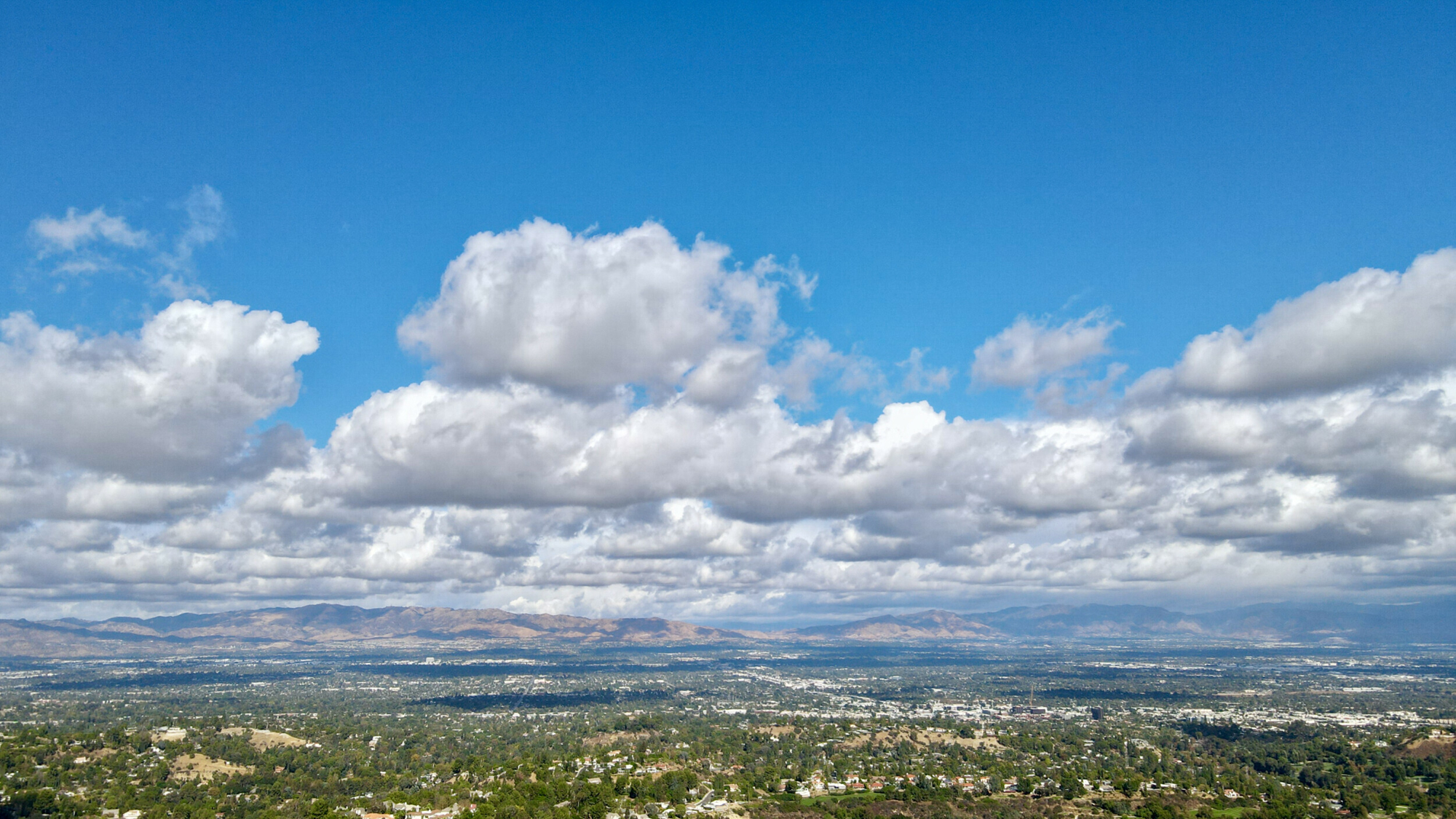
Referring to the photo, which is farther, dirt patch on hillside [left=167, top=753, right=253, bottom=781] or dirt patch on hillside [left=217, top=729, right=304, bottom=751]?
dirt patch on hillside [left=217, top=729, right=304, bottom=751]

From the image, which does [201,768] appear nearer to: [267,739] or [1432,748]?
[267,739]

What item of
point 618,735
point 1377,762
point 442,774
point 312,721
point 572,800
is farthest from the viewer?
point 312,721

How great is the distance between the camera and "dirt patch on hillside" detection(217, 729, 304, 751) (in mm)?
146375

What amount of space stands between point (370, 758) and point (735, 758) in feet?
207

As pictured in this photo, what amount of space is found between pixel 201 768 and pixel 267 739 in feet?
101

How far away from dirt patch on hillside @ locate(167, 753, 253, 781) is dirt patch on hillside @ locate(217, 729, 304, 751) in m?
15.9

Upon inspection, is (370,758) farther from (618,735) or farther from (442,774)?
(618,735)

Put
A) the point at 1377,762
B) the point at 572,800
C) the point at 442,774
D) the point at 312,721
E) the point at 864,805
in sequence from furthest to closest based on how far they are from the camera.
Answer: the point at 312,721
the point at 1377,762
the point at 442,774
the point at 864,805
the point at 572,800

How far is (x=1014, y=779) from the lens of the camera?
130 meters

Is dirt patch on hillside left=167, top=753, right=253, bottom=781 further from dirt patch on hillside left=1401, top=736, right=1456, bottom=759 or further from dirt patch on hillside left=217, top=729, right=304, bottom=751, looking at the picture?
dirt patch on hillside left=1401, top=736, right=1456, bottom=759

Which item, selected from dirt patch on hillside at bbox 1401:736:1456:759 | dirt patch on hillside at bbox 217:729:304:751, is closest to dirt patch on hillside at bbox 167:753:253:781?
dirt patch on hillside at bbox 217:729:304:751

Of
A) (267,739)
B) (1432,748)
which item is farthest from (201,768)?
(1432,748)

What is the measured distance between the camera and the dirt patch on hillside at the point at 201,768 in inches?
4643

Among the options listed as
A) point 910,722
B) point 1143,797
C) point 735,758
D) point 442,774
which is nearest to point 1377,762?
point 1143,797
